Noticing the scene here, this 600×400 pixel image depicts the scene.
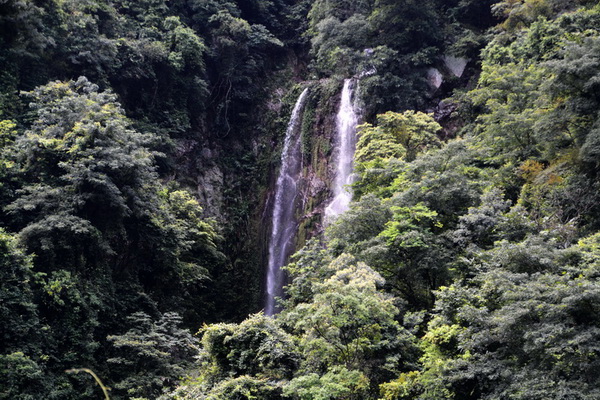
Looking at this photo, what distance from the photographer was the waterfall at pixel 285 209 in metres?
18.0

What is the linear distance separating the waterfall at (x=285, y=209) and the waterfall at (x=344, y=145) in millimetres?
2039

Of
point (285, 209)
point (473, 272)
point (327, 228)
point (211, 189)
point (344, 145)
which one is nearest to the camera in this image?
point (473, 272)

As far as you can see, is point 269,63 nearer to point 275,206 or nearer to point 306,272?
point 275,206

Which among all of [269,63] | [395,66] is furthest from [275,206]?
[269,63]

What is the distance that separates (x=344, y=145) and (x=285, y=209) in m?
3.53

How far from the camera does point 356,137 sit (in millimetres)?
17797

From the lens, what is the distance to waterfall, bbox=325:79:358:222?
1688 cm

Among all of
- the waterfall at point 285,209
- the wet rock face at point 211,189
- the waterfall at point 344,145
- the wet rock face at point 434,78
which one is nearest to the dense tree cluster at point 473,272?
the waterfall at point 344,145

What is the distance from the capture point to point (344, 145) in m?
18.1

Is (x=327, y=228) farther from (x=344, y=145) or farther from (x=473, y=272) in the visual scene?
(x=344, y=145)

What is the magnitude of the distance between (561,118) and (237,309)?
1361 centimetres

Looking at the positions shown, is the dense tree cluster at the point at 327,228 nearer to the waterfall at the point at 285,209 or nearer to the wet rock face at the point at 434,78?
the wet rock face at the point at 434,78

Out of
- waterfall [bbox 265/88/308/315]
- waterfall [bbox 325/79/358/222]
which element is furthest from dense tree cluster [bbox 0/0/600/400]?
waterfall [bbox 265/88/308/315]

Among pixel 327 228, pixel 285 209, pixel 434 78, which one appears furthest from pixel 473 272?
pixel 434 78
